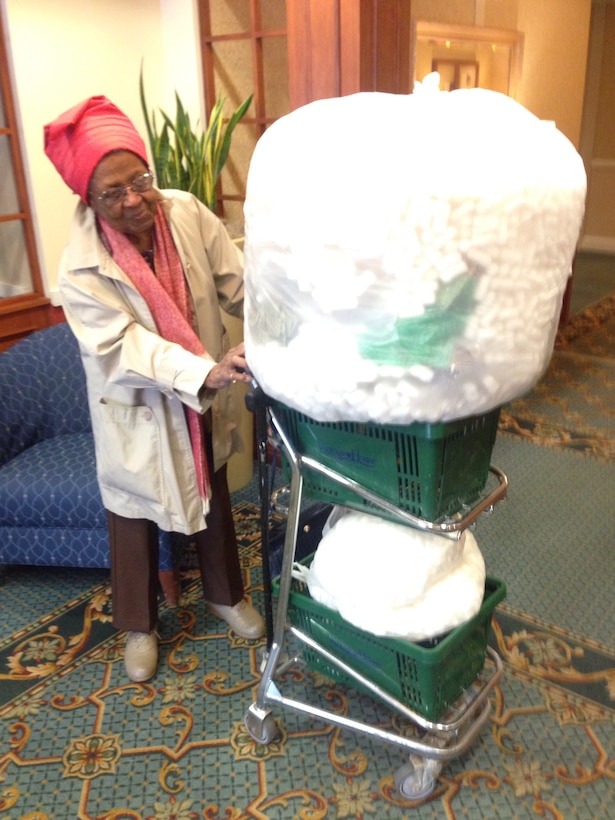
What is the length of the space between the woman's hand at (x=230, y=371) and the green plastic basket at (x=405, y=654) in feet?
1.57

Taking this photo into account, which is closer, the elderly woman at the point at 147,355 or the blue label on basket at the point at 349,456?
the blue label on basket at the point at 349,456

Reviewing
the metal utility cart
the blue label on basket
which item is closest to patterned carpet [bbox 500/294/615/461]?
the metal utility cart

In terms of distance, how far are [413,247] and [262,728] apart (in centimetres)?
117

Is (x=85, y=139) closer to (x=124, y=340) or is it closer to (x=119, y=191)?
(x=119, y=191)

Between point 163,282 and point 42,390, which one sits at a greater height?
point 163,282

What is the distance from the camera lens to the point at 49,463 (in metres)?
2.31

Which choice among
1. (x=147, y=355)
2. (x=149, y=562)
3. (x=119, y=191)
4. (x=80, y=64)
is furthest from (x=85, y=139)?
(x=80, y=64)

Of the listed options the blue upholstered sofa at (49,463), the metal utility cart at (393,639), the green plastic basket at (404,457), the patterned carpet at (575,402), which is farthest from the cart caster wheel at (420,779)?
the patterned carpet at (575,402)

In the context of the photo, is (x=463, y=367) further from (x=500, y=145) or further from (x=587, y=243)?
(x=587, y=243)

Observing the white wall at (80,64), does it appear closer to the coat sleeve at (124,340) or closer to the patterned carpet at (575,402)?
the coat sleeve at (124,340)

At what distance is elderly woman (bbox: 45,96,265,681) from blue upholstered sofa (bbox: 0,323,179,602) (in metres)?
0.27

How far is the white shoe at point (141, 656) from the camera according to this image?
1.88 meters

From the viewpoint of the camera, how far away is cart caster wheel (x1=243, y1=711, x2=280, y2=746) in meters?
1.64

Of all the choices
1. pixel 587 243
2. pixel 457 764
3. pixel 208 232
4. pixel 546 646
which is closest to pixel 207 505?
pixel 208 232
